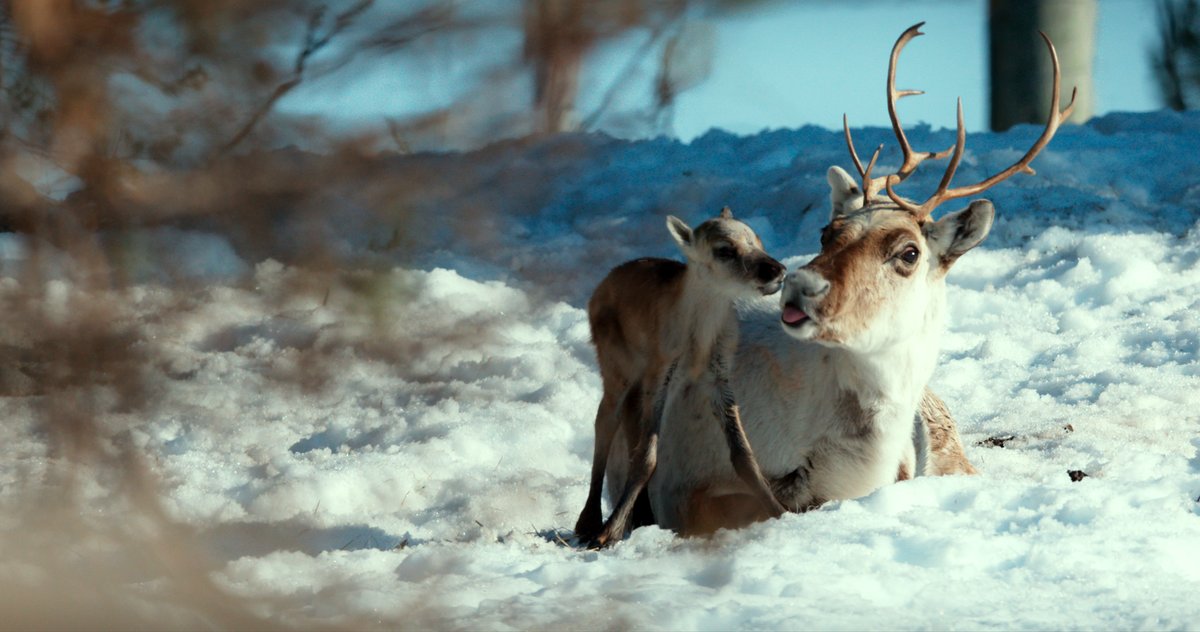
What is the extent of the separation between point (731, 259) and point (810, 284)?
59cm

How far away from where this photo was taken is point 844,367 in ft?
15.2

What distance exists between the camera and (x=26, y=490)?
1367 millimetres

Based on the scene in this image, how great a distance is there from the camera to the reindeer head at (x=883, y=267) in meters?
4.13

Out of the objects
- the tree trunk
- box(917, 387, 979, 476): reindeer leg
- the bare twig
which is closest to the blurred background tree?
the tree trunk

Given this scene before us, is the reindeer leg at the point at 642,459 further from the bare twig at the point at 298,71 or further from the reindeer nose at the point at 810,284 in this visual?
the bare twig at the point at 298,71

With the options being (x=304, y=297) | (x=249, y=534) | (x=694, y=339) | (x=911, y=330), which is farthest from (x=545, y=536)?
(x=304, y=297)

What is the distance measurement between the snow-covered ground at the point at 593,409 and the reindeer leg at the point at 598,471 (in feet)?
0.46

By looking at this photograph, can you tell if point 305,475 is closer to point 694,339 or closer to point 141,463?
point 694,339

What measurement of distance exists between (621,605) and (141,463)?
1.60 ft

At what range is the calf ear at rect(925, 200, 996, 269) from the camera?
445 centimetres

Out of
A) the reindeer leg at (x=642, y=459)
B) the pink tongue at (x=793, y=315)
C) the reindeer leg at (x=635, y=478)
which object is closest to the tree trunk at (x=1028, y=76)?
the reindeer leg at (x=642, y=459)

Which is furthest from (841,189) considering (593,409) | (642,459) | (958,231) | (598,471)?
(593,409)

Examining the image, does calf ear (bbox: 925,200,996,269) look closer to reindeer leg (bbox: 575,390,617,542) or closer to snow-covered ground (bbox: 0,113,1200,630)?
snow-covered ground (bbox: 0,113,1200,630)

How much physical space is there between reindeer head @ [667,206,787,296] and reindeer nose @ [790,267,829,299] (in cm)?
38
